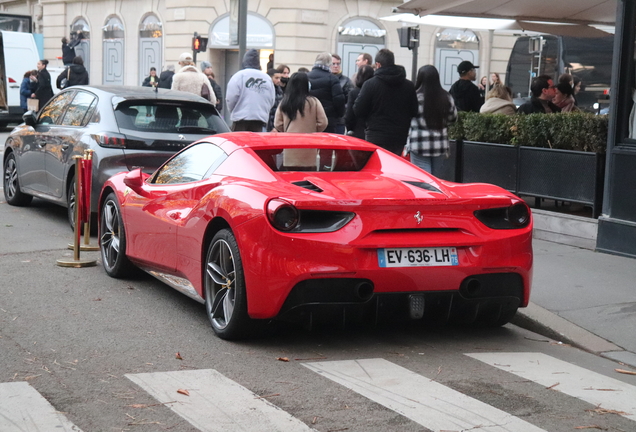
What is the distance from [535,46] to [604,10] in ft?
36.6

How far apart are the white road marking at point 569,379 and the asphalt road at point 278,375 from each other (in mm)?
11

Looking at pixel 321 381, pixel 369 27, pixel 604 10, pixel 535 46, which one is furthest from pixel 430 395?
pixel 369 27

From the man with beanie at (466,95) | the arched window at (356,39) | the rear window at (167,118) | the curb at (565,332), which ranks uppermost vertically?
the arched window at (356,39)

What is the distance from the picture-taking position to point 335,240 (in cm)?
559

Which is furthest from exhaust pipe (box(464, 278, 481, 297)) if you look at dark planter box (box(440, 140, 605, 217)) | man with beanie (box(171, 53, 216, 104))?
man with beanie (box(171, 53, 216, 104))

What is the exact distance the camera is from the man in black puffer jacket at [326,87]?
45.2 feet

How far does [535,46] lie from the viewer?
992 inches

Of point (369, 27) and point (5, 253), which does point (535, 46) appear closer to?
point (369, 27)

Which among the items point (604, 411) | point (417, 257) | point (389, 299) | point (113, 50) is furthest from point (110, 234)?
point (113, 50)

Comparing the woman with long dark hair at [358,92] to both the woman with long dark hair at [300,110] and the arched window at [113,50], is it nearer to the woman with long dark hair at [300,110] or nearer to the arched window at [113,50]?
the woman with long dark hair at [300,110]

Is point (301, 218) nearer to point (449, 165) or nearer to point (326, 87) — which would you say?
point (449, 165)

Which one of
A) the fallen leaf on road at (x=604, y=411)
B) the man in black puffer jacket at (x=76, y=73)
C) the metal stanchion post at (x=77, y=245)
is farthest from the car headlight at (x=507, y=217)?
the man in black puffer jacket at (x=76, y=73)

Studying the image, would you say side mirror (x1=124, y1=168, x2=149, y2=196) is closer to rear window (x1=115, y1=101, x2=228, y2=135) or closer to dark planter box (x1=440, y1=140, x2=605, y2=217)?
rear window (x1=115, y1=101, x2=228, y2=135)

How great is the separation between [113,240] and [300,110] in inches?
159
